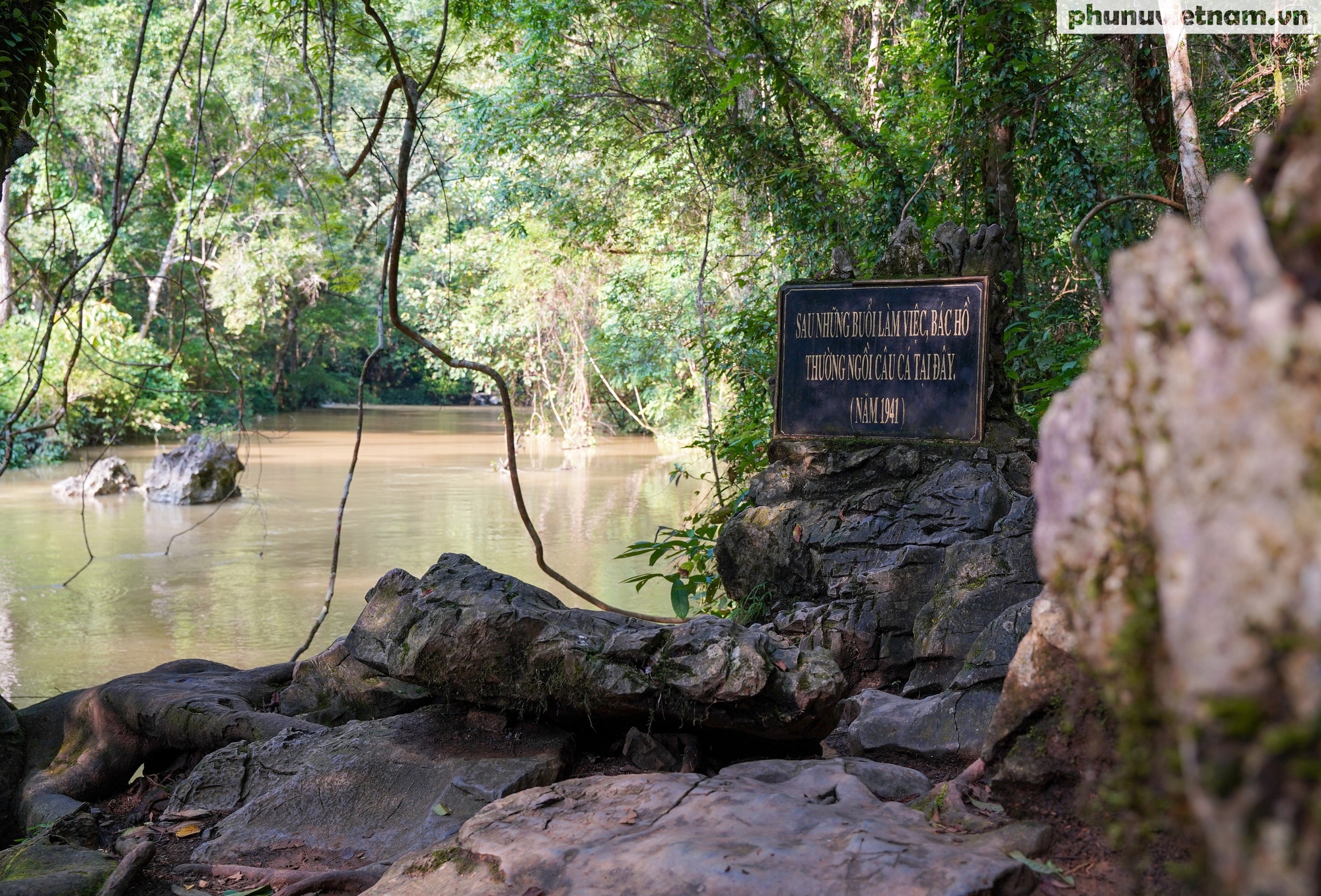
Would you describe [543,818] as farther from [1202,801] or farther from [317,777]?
[1202,801]

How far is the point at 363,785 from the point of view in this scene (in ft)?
11.4

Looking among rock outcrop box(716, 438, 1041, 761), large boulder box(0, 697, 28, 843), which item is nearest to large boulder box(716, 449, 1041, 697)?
rock outcrop box(716, 438, 1041, 761)

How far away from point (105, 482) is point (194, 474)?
5.47 feet

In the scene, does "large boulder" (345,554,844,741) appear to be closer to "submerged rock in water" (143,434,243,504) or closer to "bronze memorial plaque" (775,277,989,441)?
"bronze memorial plaque" (775,277,989,441)

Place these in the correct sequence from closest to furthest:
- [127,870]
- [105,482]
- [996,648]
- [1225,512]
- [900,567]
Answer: [1225,512], [127,870], [996,648], [900,567], [105,482]

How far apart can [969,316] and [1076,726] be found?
357 centimetres

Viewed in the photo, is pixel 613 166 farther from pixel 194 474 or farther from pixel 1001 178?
pixel 1001 178

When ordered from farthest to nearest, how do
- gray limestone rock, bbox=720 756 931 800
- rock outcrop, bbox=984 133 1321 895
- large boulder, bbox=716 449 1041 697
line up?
large boulder, bbox=716 449 1041 697
gray limestone rock, bbox=720 756 931 800
rock outcrop, bbox=984 133 1321 895

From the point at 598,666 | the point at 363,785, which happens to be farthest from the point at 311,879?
the point at 598,666

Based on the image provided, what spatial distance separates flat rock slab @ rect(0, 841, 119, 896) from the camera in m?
2.92

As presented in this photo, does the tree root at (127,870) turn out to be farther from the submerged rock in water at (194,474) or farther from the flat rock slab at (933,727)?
the submerged rock in water at (194,474)

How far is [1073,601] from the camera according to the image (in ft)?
3.77

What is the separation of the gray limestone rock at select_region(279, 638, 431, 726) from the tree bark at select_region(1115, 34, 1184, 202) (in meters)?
6.20

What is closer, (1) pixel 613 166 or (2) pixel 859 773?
(2) pixel 859 773
